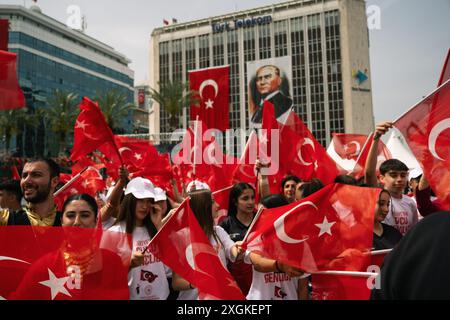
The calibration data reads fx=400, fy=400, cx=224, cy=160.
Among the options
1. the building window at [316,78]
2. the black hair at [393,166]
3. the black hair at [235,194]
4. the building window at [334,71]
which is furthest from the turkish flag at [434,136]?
the building window at [316,78]

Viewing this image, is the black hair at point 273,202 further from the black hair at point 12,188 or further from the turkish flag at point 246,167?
the turkish flag at point 246,167

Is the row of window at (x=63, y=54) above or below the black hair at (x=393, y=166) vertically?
above

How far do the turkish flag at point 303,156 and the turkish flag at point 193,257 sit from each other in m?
4.18

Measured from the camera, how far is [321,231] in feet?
9.45

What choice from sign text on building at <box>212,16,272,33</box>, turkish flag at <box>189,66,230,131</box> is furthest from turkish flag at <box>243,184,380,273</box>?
sign text on building at <box>212,16,272,33</box>

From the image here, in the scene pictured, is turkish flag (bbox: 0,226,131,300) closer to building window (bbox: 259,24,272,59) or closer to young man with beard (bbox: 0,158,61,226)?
young man with beard (bbox: 0,158,61,226)

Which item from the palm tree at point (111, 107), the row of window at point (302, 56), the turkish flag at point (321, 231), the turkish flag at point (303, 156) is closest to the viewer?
the turkish flag at point (321, 231)

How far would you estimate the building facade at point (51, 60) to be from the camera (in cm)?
5694

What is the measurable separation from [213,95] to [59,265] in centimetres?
729

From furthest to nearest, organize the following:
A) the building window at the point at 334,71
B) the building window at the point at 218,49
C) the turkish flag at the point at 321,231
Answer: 1. the building window at the point at 218,49
2. the building window at the point at 334,71
3. the turkish flag at the point at 321,231

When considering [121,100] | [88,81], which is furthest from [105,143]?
[88,81]

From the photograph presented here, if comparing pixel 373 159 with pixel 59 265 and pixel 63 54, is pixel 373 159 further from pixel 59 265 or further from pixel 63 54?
pixel 63 54

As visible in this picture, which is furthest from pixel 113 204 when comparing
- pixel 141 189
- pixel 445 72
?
pixel 445 72

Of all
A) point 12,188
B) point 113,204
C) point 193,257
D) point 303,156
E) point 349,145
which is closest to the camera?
point 193,257
